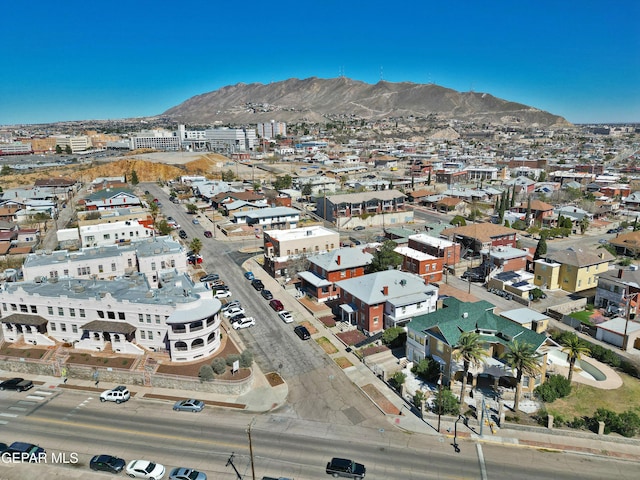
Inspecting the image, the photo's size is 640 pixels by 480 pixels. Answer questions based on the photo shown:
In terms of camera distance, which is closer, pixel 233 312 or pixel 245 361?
pixel 245 361

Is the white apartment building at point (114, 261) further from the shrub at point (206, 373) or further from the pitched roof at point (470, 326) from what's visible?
the pitched roof at point (470, 326)

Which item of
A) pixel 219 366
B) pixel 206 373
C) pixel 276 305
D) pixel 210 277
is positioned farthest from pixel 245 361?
pixel 210 277

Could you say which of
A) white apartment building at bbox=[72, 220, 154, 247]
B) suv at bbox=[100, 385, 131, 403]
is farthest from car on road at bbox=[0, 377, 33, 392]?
white apartment building at bbox=[72, 220, 154, 247]

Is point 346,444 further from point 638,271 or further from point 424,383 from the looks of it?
point 638,271

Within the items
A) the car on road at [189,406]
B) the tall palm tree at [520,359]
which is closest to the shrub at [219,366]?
the car on road at [189,406]

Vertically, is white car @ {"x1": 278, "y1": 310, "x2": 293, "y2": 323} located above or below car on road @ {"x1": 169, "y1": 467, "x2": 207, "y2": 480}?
above

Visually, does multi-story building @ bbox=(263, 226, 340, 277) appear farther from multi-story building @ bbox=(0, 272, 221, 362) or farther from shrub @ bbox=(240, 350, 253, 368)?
shrub @ bbox=(240, 350, 253, 368)

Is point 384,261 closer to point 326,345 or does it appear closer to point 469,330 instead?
point 326,345
